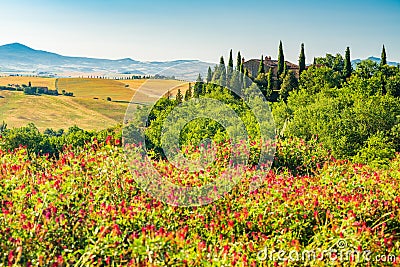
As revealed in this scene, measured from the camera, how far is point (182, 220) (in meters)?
4.21

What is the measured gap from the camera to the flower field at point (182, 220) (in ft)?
11.1

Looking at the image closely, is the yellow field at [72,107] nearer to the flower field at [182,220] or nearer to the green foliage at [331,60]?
the green foliage at [331,60]

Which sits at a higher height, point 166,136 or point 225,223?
point 166,136

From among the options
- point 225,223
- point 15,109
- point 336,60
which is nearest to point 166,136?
point 225,223

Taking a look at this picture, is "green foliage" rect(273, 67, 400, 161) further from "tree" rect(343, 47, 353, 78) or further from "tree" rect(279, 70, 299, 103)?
"tree" rect(343, 47, 353, 78)

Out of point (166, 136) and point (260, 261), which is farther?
point (166, 136)

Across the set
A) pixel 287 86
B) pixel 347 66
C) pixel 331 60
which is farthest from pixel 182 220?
pixel 331 60

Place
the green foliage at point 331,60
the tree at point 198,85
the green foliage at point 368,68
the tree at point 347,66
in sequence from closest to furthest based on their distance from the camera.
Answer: the tree at point 198,85
the green foliage at point 368,68
the tree at point 347,66
the green foliage at point 331,60

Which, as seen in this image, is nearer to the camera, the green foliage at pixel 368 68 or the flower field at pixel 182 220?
the flower field at pixel 182 220

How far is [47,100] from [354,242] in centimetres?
7991

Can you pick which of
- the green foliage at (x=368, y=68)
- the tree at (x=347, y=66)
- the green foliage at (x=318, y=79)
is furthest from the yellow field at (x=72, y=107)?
the green foliage at (x=368, y=68)

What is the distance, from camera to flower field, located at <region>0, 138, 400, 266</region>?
11.1ft

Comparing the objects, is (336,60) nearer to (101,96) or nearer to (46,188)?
(101,96)

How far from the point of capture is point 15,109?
72.2m
